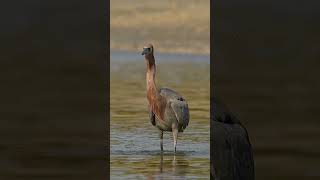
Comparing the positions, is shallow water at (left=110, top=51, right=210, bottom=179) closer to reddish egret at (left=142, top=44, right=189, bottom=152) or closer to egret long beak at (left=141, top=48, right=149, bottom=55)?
reddish egret at (left=142, top=44, right=189, bottom=152)

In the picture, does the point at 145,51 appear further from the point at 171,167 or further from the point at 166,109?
the point at 171,167

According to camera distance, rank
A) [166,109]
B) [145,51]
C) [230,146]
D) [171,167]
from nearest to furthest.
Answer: [230,146]
[171,167]
[145,51]
[166,109]

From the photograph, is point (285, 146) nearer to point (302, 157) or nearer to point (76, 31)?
point (302, 157)

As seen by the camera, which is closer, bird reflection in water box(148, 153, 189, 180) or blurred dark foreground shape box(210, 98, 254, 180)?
blurred dark foreground shape box(210, 98, 254, 180)

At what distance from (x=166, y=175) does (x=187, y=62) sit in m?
20.7

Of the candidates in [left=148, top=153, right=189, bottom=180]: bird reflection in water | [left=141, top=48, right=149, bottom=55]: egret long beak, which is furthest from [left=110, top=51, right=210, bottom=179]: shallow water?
[left=141, top=48, right=149, bottom=55]: egret long beak

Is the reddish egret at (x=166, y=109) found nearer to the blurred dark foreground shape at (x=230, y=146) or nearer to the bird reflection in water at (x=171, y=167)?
the bird reflection in water at (x=171, y=167)

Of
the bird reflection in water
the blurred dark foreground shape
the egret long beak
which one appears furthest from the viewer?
the egret long beak

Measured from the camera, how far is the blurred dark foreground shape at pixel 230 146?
8.16m

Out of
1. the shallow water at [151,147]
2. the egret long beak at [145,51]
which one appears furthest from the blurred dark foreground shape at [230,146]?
the egret long beak at [145,51]

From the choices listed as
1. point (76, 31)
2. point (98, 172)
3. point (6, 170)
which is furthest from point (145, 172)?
point (76, 31)

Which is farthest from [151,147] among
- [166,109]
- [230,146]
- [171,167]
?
[230,146]

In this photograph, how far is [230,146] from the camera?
8.18 metres

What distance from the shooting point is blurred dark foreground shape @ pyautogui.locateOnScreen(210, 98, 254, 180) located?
8.16 meters
